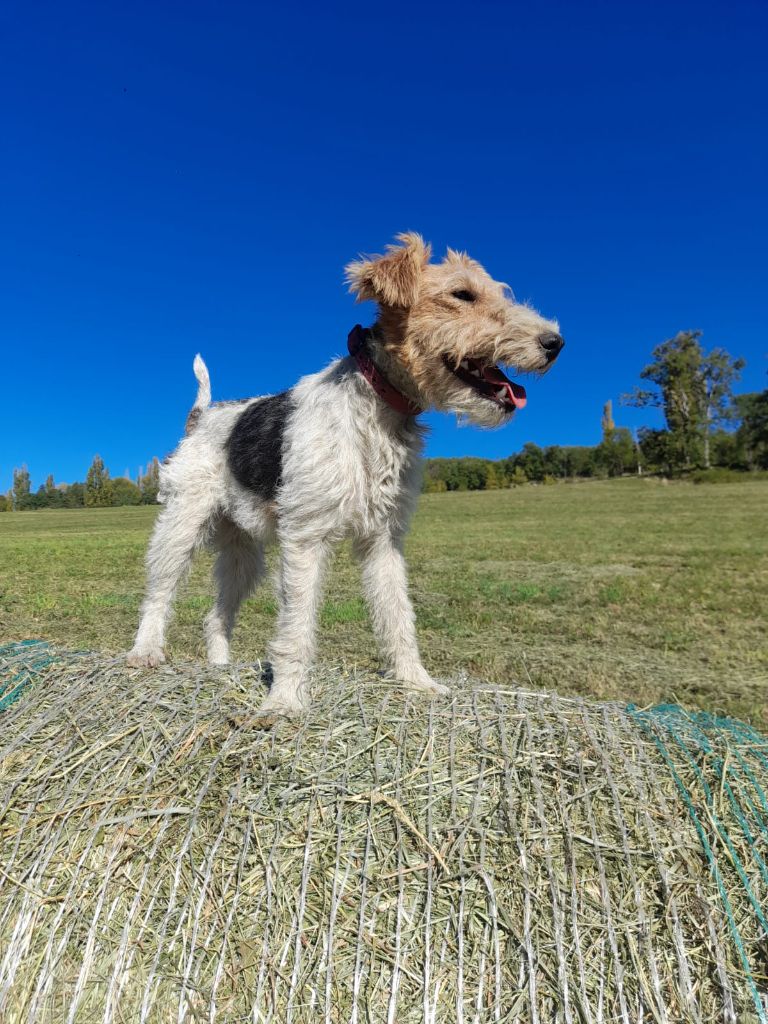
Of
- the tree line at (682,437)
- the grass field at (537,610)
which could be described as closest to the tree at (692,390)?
the tree line at (682,437)

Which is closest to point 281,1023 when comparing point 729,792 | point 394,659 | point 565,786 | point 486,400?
point 565,786

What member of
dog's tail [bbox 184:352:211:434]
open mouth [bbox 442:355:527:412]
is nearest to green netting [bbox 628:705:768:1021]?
open mouth [bbox 442:355:527:412]

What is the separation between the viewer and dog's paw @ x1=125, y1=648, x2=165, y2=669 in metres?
3.89

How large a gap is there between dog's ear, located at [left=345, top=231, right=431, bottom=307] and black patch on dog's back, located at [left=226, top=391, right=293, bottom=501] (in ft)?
3.05

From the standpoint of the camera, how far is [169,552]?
4.64m

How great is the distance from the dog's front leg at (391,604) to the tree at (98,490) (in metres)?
62.5

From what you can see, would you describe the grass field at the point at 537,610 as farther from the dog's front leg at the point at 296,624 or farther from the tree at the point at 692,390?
the tree at the point at 692,390

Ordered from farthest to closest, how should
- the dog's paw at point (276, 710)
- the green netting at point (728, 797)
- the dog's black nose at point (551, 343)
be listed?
the dog's black nose at point (551, 343), the dog's paw at point (276, 710), the green netting at point (728, 797)

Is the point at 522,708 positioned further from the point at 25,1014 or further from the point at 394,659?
the point at 25,1014

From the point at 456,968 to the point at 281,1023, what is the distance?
1.70ft

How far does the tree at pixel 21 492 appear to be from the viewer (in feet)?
218

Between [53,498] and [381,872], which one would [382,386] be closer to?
[381,872]

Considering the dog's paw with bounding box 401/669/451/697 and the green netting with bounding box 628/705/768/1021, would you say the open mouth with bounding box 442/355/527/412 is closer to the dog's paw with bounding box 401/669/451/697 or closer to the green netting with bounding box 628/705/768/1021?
the dog's paw with bounding box 401/669/451/697

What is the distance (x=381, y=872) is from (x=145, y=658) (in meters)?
2.38
